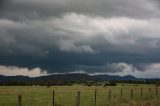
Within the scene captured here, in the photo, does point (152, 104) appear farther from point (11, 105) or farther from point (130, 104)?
point (11, 105)

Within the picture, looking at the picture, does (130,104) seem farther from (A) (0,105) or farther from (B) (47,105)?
(A) (0,105)

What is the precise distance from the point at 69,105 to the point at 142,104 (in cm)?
941

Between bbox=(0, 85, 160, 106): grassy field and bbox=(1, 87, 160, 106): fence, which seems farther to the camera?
bbox=(0, 85, 160, 106): grassy field

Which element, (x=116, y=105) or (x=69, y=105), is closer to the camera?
(x=116, y=105)

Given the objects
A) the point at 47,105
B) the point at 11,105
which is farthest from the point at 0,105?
the point at 47,105

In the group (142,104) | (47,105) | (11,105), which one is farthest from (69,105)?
(142,104)

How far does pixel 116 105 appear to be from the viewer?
117 ft

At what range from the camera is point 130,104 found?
36750 mm

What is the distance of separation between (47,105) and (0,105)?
6771mm

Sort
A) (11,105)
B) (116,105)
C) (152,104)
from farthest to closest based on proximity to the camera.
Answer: (11,105) → (152,104) → (116,105)

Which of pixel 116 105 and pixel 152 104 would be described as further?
pixel 152 104

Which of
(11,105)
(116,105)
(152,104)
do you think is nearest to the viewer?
(116,105)

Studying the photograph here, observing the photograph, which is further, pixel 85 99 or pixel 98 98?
pixel 98 98

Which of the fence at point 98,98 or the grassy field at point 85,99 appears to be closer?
the fence at point 98,98
